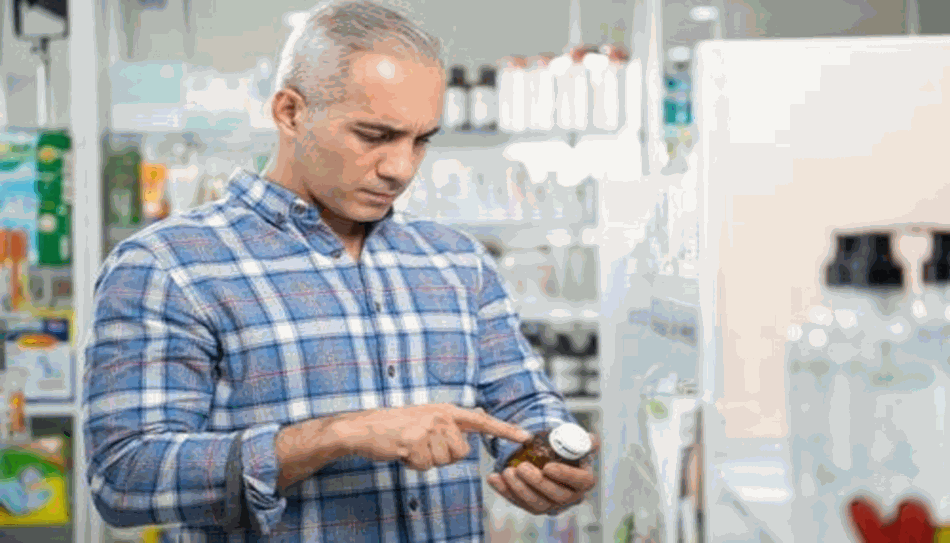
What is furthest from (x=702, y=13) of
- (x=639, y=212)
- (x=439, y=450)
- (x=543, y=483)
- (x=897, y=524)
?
(x=897, y=524)

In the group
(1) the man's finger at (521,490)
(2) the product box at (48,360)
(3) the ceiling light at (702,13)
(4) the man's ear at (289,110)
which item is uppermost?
(3) the ceiling light at (702,13)

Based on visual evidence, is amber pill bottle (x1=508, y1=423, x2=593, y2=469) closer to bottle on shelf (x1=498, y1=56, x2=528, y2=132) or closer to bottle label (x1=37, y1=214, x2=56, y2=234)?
bottle on shelf (x1=498, y1=56, x2=528, y2=132)

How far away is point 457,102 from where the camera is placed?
4211 mm

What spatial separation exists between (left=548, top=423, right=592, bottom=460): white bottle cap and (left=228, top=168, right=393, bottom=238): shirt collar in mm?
418

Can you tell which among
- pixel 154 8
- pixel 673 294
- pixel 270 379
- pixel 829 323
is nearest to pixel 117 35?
pixel 154 8

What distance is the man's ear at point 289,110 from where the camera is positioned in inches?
60.5

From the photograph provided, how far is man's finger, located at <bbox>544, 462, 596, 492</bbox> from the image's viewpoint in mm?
1438

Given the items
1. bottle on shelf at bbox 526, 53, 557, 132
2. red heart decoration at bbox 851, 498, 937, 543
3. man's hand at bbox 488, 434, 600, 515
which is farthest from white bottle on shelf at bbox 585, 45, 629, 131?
red heart decoration at bbox 851, 498, 937, 543

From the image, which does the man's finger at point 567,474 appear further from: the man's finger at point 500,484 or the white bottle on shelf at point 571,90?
the white bottle on shelf at point 571,90

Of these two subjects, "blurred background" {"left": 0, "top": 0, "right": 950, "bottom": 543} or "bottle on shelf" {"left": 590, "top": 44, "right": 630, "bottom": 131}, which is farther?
"bottle on shelf" {"left": 590, "top": 44, "right": 630, "bottom": 131}

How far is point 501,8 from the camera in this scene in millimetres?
4953

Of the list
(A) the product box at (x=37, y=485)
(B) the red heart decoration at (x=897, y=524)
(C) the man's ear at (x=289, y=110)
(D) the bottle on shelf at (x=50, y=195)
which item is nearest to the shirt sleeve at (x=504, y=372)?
(C) the man's ear at (x=289, y=110)

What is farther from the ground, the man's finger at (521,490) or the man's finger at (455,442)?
the man's finger at (455,442)

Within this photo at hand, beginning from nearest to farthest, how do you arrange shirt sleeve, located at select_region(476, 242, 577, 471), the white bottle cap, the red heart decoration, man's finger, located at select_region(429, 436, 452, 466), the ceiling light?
the red heart decoration < man's finger, located at select_region(429, 436, 452, 466) < the white bottle cap < shirt sleeve, located at select_region(476, 242, 577, 471) < the ceiling light
